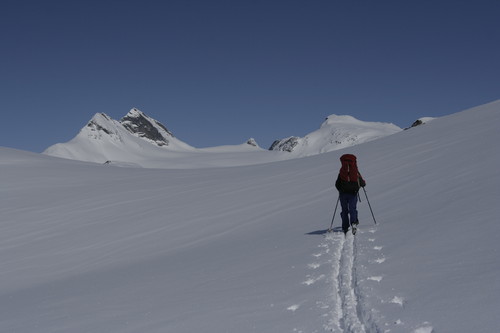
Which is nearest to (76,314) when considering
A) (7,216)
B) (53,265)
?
(53,265)

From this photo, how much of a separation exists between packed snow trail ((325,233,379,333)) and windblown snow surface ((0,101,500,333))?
0.07 feet

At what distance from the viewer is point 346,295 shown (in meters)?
4.93

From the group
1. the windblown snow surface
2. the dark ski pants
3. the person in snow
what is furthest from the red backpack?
the windblown snow surface

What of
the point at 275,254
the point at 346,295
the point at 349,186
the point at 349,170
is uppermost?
the point at 349,170

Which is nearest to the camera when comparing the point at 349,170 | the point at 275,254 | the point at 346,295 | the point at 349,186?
the point at 346,295

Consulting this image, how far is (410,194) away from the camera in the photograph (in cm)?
1035

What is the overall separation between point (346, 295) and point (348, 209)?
4144mm

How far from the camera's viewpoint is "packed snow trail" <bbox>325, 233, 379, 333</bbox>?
4105mm

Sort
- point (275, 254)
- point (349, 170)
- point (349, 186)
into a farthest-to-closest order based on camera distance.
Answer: point (349, 170) < point (349, 186) < point (275, 254)

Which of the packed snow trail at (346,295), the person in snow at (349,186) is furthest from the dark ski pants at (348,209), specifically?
the packed snow trail at (346,295)

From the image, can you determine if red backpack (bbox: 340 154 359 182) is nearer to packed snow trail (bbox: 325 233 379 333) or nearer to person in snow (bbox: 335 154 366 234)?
person in snow (bbox: 335 154 366 234)

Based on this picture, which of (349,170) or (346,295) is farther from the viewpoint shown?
(349,170)

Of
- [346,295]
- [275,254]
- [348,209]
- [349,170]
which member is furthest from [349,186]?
[346,295]

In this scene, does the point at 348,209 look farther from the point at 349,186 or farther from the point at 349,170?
the point at 349,170
